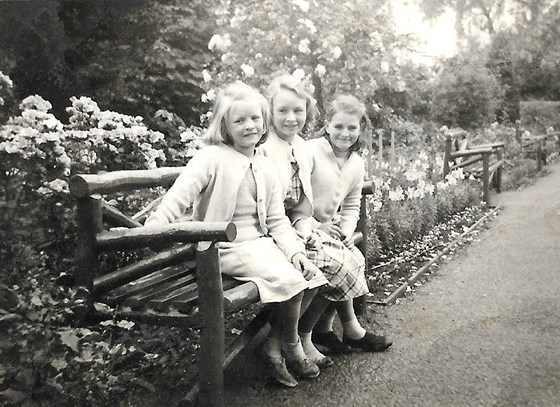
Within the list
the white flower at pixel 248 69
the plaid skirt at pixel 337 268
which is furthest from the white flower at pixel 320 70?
the plaid skirt at pixel 337 268

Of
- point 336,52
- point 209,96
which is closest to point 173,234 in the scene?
point 209,96

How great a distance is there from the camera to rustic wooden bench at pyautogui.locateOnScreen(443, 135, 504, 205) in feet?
24.3

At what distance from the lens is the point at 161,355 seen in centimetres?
263

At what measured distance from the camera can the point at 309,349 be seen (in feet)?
8.71

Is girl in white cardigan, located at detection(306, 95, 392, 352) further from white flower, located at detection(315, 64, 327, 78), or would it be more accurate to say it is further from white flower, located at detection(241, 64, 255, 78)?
white flower, located at detection(315, 64, 327, 78)

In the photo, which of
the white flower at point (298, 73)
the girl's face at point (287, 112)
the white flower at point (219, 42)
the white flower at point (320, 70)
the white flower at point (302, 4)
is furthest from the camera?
the white flower at point (320, 70)

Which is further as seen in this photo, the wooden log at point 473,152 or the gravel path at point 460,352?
the wooden log at point 473,152

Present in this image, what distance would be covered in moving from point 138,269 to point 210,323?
1.21 feet

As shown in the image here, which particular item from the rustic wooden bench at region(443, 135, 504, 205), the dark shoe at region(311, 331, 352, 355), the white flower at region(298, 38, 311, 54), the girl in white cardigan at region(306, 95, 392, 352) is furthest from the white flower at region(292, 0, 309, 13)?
the rustic wooden bench at region(443, 135, 504, 205)

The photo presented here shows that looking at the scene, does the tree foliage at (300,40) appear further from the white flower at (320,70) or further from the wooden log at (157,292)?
the wooden log at (157,292)

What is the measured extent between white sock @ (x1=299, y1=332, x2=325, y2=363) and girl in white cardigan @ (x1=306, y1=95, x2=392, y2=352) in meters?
0.22

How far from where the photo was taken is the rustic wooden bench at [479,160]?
24.3 ft

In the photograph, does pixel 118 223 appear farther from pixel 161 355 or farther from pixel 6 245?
pixel 161 355

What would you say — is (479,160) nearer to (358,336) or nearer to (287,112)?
(358,336)
